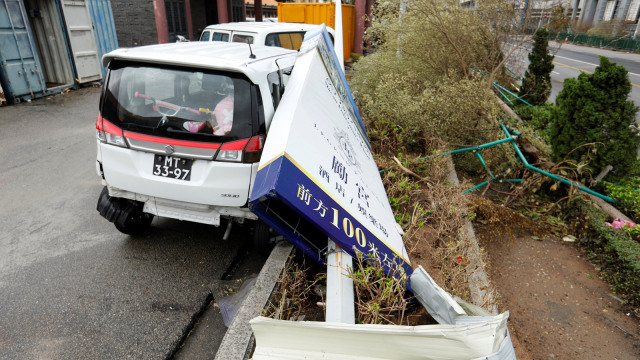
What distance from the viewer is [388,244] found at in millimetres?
3000

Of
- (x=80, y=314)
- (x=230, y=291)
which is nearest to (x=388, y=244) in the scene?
(x=230, y=291)

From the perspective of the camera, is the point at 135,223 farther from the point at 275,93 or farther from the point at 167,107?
the point at 275,93

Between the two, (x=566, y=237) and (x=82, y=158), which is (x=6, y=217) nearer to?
(x=82, y=158)

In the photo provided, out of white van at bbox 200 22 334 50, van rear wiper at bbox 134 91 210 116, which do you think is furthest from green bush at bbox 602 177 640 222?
white van at bbox 200 22 334 50

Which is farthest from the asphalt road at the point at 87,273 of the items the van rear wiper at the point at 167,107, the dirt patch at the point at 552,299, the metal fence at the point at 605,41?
the metal fence at the point at 605,41

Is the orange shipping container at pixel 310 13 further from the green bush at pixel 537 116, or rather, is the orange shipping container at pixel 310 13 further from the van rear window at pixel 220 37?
the green bush at pixel 537 116

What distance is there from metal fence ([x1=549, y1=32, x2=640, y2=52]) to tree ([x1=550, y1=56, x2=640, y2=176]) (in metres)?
25.7

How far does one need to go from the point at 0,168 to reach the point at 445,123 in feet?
22.6

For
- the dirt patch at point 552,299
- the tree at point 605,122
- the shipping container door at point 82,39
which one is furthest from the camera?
the shipping container door at point 82,39

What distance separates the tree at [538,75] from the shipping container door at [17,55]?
41.9 feet

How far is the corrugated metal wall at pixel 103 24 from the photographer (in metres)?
11.2

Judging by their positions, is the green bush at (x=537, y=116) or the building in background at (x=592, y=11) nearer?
the building in background at (x=592, y=11)

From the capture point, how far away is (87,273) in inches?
139

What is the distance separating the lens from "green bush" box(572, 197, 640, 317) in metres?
3.55
